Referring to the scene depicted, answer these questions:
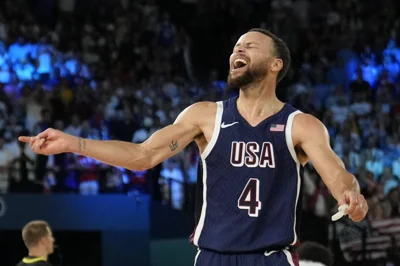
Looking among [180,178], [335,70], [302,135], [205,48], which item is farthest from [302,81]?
[302,135]

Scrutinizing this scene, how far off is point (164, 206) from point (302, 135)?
29.2 ft

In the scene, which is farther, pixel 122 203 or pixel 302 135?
pixel 122 203

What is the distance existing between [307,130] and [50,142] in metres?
1.28

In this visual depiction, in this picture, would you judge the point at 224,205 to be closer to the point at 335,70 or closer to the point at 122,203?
the point at 122,203

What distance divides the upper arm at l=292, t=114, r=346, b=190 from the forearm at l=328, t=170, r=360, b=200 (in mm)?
12

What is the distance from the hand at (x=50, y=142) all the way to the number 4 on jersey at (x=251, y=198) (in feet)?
2.91

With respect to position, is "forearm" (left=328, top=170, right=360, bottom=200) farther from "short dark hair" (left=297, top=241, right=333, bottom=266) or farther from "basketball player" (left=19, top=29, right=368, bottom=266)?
"short dark hair" (left=297, top=241, right=333, bottom=266)

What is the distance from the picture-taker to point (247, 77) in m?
4.57

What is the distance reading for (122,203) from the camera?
12.9m

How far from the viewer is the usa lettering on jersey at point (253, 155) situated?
14.6 feet

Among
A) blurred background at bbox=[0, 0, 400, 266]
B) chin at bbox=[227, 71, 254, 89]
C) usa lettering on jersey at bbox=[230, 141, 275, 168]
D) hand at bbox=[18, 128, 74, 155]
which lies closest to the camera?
hand at bbox=[18, 128, 74, 155]

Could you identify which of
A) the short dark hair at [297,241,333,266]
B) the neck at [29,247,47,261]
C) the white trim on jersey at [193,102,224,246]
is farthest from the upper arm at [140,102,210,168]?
the neck at [29,247,47,261]

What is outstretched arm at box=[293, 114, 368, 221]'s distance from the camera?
13.9 feet

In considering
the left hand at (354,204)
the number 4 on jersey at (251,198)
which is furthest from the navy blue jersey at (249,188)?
the left hand at (354,204)
